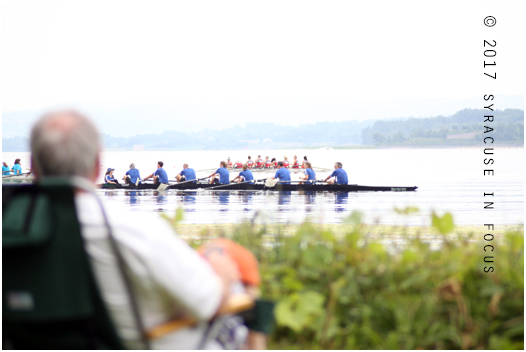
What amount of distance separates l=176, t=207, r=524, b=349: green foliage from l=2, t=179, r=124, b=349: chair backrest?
1.50 meters

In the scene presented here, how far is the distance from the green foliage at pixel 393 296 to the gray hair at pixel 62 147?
1719mm

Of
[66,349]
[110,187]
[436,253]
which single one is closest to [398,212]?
[436,253]

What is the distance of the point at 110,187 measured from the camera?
110 feet

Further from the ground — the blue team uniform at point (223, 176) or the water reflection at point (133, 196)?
the blue team uniform at point (223, 176)

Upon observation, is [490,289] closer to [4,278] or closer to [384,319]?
[384,319]

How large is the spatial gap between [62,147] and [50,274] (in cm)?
50

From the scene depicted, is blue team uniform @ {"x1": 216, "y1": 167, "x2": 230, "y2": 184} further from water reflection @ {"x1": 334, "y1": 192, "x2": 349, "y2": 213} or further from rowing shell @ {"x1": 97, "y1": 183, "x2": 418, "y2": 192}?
water reflection @ {"x1": 334, "y1": 192, "x2": 349, "y2": 213}

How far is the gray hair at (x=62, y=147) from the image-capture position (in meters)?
2.04

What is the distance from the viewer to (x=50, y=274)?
1952 millimetres

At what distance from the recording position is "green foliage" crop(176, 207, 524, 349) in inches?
130

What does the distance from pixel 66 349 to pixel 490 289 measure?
8.70 feet

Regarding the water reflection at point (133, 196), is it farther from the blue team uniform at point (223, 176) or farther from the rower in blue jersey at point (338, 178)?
the rower in blue jersey at point (338, 178)

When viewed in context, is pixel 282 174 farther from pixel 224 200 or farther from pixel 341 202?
pixel 341 202

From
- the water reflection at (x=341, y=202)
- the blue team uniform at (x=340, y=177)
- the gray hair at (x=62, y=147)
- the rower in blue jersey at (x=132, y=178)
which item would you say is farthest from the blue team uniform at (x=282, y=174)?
the gray hair at (x=62, y=147)
